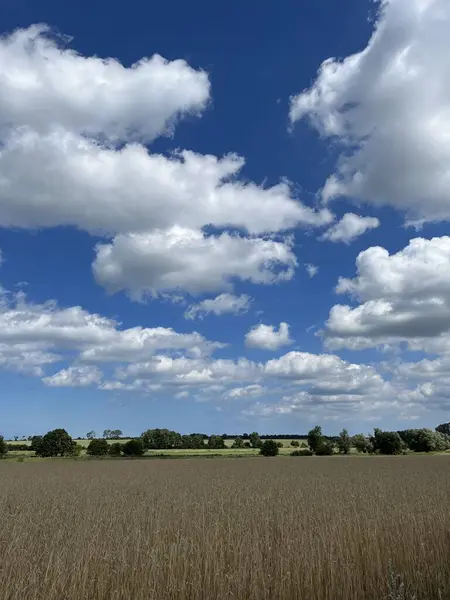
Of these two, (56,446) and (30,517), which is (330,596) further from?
(56,446)

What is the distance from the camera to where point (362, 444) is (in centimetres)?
12719

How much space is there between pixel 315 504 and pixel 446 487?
9721 mm

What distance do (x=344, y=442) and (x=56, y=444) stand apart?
68.6 metres

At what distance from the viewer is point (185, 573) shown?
791 cm

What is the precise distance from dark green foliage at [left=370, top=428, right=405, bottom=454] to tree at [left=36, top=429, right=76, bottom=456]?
A: 6772cm

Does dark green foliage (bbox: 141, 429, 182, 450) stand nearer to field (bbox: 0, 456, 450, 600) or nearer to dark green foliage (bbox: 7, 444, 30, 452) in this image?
dark green foliage (bbox: 7, 444, 30, 452)

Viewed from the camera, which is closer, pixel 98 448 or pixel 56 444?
pixel 98 448

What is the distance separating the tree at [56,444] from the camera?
11656 centimetres

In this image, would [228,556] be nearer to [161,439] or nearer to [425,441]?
[425,441]

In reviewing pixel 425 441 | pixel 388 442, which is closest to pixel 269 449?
pixel 388 442

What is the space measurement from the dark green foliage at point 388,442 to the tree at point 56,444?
222ft

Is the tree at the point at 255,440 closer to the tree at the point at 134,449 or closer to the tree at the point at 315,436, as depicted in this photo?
the tree at the point at 315,436

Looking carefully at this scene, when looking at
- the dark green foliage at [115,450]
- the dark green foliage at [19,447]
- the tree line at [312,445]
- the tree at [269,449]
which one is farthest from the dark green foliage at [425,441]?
the dark green foliage at [19,447]

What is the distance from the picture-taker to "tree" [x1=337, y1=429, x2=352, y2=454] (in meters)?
128
